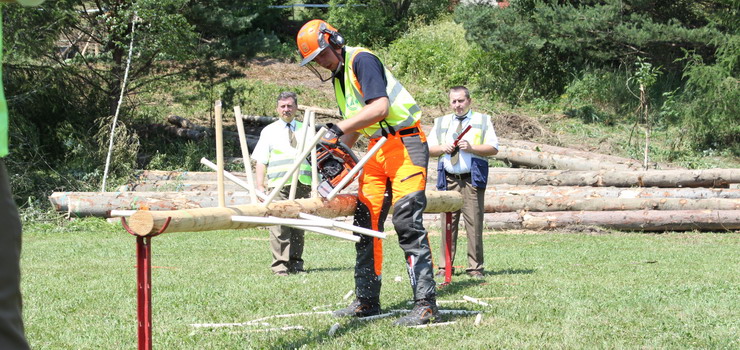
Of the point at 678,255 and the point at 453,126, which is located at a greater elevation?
the point at 453,126

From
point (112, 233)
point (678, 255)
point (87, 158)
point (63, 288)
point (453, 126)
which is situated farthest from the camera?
point (87, 158)

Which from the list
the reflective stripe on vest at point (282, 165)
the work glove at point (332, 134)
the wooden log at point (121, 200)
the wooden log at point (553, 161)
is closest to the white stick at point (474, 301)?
the work glove at point (332, 134)

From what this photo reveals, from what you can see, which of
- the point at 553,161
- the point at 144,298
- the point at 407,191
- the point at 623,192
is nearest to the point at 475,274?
the point at 407,191

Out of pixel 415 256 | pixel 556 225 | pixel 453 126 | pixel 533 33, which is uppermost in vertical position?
pixel 533 33

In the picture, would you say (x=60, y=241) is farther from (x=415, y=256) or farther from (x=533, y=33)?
(x=533, y=33)

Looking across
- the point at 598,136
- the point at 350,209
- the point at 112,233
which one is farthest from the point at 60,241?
the point at 598,136

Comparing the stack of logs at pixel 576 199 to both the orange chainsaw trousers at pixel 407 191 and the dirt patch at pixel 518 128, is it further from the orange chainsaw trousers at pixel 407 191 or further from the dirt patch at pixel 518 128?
the orange chainsaw trousers at pixel 407 191

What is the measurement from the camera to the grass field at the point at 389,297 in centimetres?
546

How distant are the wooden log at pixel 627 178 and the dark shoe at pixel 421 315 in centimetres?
1073

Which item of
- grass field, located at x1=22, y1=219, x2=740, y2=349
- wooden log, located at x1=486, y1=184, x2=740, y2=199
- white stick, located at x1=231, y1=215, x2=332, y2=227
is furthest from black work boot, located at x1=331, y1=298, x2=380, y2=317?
wooden log, located at x1=486, y1=184, x2=740, y2=199

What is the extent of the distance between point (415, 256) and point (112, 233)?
9269mm

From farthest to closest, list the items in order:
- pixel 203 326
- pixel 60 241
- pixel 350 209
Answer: pixel 60 241
pixel 350 209
pixel 203 326

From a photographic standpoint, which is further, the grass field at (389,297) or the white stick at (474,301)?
the white stick at (474,301)

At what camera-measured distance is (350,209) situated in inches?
248
